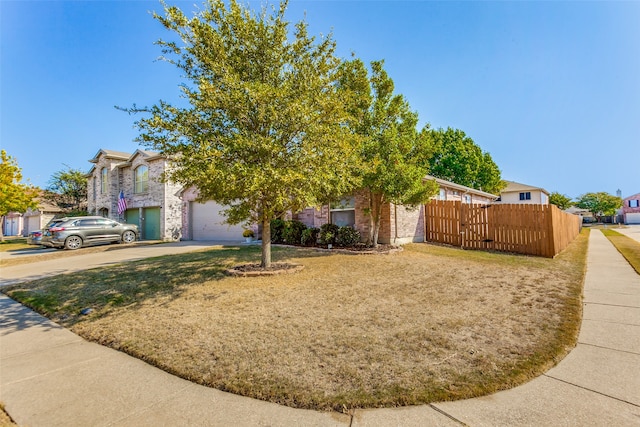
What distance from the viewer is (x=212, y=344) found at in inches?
150

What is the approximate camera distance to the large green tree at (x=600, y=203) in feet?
166

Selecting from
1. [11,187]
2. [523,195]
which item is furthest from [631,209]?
[11,187]

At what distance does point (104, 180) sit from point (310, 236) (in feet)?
65.0

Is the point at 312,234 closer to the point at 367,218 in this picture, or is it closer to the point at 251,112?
the point at 367,218

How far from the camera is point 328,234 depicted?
39.0ft

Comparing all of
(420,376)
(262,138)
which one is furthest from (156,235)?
(420,376)

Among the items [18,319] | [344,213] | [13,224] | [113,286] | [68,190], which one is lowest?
[18,319]

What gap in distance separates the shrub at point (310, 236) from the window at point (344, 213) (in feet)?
3.51

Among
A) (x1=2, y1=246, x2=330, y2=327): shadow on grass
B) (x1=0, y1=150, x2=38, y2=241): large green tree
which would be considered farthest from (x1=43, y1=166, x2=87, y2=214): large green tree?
(x1=2, y1=246, x2=330, y2=327): shadow on grass

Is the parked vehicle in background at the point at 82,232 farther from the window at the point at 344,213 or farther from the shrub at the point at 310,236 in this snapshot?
the window at the point at 344,213

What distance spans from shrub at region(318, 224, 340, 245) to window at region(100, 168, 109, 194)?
1974 cm

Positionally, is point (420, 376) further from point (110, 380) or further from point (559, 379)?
point (110, 380)

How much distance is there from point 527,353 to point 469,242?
988cm

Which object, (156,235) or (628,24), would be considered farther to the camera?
(156,235)
